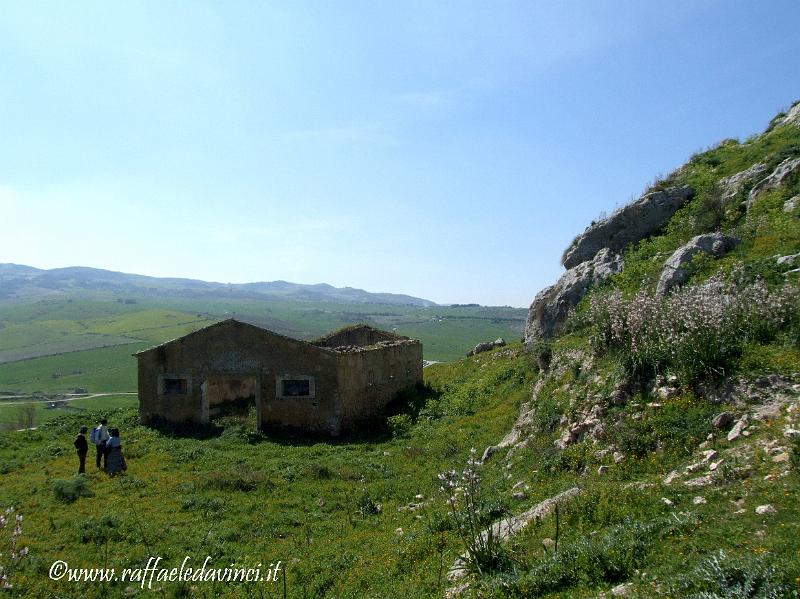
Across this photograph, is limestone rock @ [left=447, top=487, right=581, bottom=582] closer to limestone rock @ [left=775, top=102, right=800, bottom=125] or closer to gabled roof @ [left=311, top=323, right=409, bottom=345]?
gabled roof @ [left=311, top=323, right=409, bottom=345]

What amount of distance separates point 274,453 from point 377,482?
501 centimetres

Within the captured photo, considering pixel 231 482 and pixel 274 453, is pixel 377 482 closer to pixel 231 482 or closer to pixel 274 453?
pixel 231 482

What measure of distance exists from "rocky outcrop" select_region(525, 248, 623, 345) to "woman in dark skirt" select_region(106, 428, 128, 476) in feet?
44.9

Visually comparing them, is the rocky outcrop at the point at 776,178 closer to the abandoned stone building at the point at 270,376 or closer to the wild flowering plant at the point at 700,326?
the wild flowering plant at the point at 700,326

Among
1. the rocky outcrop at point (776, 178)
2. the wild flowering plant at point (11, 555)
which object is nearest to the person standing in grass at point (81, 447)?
the wild flowering plant at point (11, 555)

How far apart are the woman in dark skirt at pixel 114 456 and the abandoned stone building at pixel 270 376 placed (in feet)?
19.3

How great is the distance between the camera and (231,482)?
13.3m

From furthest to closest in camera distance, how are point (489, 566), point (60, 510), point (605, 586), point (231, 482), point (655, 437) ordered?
point (231, 482)
point (60, 510)
point (655, 437)
point (489, 566)
point (605, 586)

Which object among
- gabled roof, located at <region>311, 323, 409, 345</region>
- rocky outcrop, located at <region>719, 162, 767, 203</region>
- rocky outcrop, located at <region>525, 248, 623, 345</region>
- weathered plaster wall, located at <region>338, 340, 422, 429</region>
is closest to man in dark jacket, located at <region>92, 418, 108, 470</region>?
weathered plaster wall, located at <region>338, 340, 422, 429</region>

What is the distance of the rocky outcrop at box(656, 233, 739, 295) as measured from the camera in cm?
1425

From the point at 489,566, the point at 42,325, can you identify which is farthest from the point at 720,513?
the point at 42,325

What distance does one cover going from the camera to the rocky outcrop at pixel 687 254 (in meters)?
14.2

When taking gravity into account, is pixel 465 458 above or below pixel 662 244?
below

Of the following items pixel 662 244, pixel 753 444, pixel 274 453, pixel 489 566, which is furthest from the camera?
pixel 662 244
